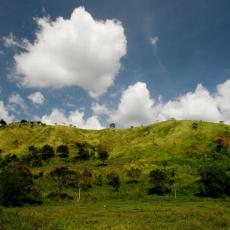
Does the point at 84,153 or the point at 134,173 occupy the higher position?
the point at 84,153

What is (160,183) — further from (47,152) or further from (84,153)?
(47,152)

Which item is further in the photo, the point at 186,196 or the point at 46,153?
the point at 46,153

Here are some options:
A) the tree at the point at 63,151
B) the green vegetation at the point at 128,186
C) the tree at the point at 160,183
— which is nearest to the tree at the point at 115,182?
the green vegetation at the point at 128,186

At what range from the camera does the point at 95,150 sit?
192 metres

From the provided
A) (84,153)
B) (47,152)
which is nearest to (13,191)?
(84,153)

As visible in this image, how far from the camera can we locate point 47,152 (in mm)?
183625

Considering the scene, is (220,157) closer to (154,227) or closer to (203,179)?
(203,179)

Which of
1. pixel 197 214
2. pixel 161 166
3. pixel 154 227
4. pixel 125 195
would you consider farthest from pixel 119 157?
pixel 154 227

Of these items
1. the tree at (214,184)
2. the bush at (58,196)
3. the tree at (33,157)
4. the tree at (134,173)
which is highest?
the tree at (33,157)

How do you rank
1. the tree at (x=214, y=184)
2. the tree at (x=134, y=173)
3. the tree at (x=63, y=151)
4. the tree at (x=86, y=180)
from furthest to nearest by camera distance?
the tree at (x=63, y=151) → the tree at (x=134, y=173) → the tree at (x=86, y=180) → the tree at (x=214, y=184)

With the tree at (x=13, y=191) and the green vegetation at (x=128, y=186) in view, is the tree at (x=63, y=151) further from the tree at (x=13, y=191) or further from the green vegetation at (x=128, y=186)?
the tree at (x=13, y=191)

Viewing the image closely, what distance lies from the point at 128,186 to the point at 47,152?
83.2 metres

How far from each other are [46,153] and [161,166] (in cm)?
7482

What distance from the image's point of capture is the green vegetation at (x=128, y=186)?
1893 inches
